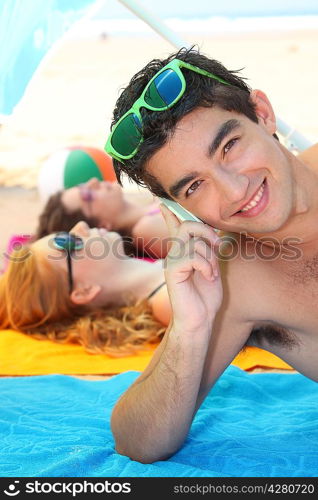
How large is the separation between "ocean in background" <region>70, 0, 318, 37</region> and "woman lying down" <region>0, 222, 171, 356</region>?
529 centimetres

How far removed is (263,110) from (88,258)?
1674mm

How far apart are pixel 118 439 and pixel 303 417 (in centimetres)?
66

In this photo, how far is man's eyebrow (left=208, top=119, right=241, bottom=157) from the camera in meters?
2.02

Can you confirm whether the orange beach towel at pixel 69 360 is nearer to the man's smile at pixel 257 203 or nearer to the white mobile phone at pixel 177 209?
the white mobile phone at pixel 177 209

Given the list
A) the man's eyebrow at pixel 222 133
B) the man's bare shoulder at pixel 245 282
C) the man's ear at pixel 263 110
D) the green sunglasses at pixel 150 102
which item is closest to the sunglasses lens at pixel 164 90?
the green sunglasses at pixel 150 102

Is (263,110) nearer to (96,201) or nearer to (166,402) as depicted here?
(166,402)

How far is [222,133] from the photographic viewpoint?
2043 mm

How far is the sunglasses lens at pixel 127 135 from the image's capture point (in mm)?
2109

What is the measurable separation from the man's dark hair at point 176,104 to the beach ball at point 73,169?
205 centimetres

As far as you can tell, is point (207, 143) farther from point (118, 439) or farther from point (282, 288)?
point (118, 439)

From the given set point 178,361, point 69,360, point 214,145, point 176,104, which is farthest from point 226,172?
point 69,360

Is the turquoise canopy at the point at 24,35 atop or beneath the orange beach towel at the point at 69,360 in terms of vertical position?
atop
